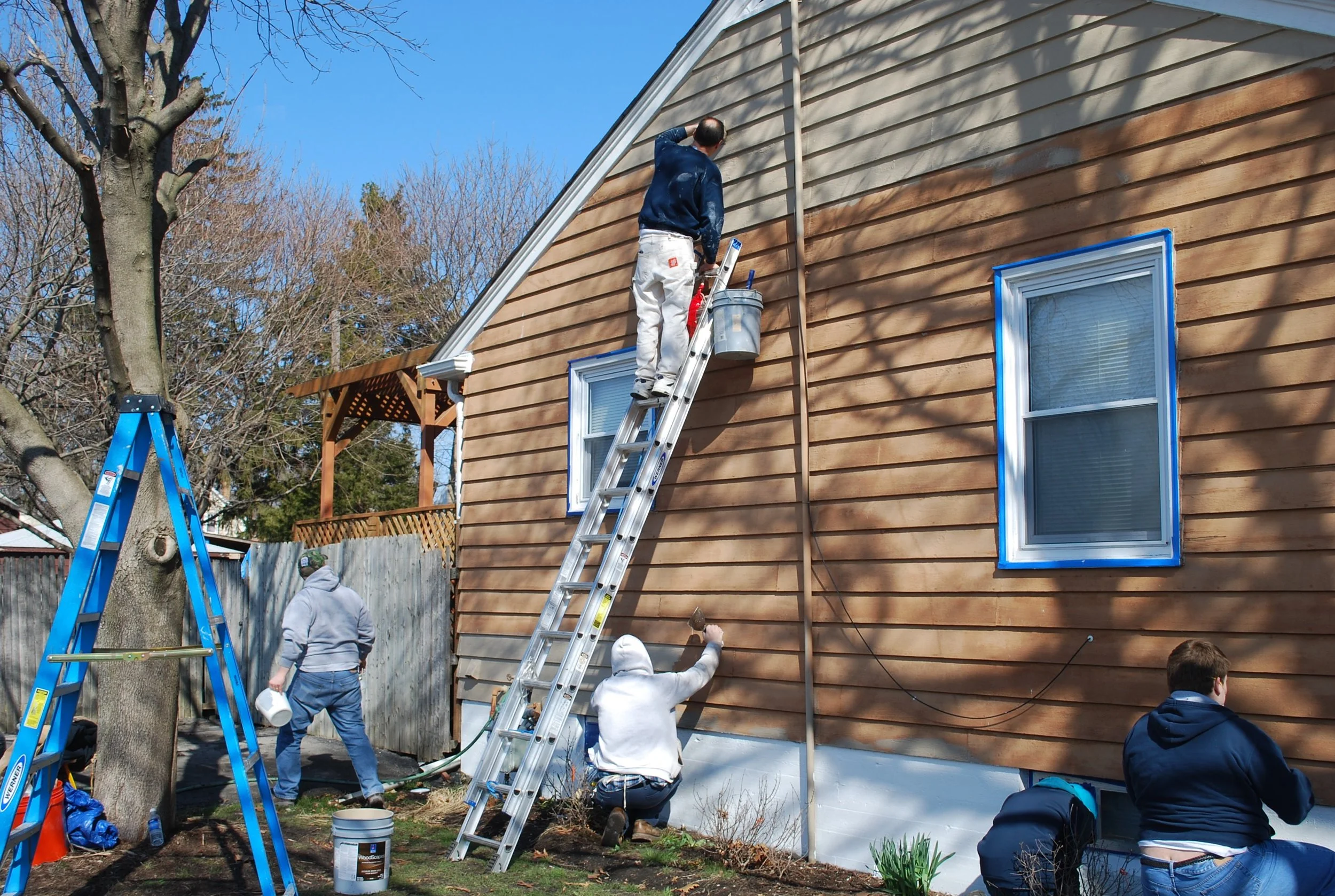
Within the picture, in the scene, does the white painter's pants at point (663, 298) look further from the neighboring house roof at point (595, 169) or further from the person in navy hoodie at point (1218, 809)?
the person in navy hoodie at point (1218, 809)

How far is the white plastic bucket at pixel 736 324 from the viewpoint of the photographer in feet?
22.2

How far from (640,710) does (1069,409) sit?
3080 mm

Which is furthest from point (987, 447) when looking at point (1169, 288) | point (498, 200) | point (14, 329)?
point (498, 200)

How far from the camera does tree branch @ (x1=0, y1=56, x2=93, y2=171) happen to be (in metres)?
6.04

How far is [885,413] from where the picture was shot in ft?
20.3

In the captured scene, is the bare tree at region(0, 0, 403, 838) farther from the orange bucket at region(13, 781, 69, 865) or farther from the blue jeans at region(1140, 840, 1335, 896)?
the blue jeans at region(1140, 840, 1335, 896)

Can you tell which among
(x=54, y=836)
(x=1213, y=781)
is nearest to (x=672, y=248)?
(x=1213, y=781)

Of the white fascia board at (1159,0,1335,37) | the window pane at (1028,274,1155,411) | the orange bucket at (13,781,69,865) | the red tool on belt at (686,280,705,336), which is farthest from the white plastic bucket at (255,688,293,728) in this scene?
the white fascia board at (1159,0,1335,37)

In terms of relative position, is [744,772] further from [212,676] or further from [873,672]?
[212,676]

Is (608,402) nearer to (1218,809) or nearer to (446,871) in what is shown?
(446,871)

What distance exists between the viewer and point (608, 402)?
820cm

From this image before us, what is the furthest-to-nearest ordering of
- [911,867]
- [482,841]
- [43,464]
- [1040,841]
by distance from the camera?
[43,464] < [482,841] < [911,867] < [1040,841]

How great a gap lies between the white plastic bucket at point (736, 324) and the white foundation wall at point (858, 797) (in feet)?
7.88

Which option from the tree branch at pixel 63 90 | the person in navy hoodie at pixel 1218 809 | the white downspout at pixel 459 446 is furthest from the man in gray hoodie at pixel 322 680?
the person in navy hoodie at pixel 1218 809
